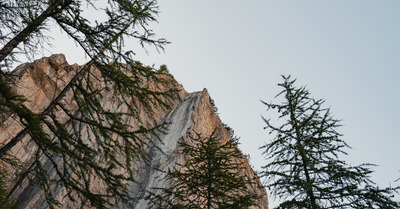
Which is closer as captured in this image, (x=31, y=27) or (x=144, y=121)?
(x=31, y=27)

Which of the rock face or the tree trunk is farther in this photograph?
the rock face

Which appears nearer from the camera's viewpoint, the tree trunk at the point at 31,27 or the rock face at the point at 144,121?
the tree trunk at the point at 31,27

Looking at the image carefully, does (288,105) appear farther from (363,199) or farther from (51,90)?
(51,90)

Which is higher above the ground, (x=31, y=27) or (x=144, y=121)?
(x=144, y=121)

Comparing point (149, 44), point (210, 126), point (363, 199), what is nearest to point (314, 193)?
point (363, 199)

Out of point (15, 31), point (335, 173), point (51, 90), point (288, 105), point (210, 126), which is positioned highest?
point (210, 126)

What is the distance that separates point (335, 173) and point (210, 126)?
63.8 ft

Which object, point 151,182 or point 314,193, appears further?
point 151,182

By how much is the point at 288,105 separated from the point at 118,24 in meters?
5.37

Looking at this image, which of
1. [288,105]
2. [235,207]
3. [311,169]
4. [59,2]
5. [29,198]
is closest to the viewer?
[59,2]

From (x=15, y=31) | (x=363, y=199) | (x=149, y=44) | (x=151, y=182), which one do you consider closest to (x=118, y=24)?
(x=149, y=44)

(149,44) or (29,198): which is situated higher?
(149,44)

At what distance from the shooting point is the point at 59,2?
4.39 m

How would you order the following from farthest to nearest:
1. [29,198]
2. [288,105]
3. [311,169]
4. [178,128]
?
[178,128] < [29,198] < [288,105] < [311,169]
